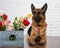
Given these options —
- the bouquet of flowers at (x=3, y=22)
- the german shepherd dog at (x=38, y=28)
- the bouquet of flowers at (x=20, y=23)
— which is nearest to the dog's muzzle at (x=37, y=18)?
the german shepherd dog at (x=38, y=28)

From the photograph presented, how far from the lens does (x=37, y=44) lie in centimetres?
142

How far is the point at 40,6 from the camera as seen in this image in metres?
2.78

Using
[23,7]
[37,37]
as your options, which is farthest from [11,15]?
[37,37]

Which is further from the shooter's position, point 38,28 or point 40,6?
point 40,6

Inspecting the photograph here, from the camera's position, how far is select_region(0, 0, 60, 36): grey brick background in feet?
9.06

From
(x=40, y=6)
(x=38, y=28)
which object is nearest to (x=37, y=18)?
(x=38, y=28)

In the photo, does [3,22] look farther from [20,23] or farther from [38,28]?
[38,28]

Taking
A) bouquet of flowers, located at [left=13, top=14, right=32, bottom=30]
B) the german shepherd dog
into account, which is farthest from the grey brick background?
bouquet of flowers, located at [left=13, top=14, right=32, bottom=30]

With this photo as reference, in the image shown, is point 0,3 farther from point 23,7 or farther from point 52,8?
point 52,8

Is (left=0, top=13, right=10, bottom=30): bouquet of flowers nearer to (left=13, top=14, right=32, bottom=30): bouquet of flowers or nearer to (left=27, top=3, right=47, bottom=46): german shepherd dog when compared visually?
(left=13, top=14, right=32, bottom=30): bouquet of flowers

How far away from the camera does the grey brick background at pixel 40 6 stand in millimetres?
2762

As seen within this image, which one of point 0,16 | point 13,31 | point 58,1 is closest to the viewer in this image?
point 13,31

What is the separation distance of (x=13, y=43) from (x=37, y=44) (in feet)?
0.76

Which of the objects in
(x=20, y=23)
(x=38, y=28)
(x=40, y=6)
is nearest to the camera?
(x=20, y=23)
